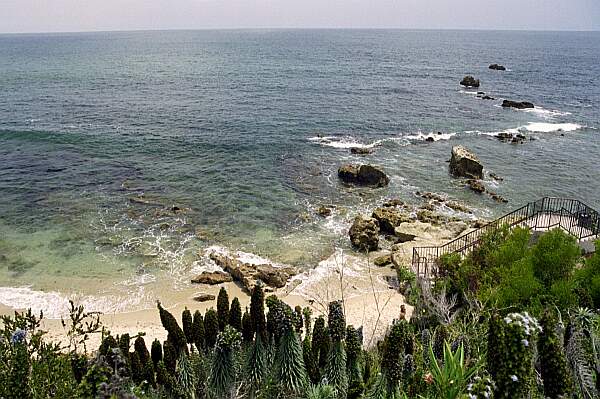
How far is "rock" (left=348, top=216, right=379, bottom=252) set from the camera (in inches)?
1280

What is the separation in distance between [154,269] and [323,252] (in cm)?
1109

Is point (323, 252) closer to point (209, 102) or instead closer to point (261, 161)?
point (261, 161)

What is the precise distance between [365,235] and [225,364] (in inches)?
873

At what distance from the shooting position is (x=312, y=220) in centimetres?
3688

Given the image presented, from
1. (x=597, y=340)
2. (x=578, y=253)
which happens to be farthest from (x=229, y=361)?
(x=578, y=253)

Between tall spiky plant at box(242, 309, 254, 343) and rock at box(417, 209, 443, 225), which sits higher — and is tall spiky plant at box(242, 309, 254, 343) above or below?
above

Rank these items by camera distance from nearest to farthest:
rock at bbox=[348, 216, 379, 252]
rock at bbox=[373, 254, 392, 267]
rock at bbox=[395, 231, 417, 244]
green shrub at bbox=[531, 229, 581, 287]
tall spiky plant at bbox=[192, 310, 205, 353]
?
1. tall spiky plant at bbox=[192, 310, 205, 353]
2. green shrub at bbox=[531, 229, 581, 287]
3. rock at bbox=[373, 254, 392, 267]
4. rock at bbox=[348, 216, 379, 252]
5. rock at bbox=[395, 231, 417, 244]

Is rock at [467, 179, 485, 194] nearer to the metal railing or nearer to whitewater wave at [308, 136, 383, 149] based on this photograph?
the metal railing

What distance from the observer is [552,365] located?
7.35 metres

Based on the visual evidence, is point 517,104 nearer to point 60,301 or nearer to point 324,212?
point 324,212

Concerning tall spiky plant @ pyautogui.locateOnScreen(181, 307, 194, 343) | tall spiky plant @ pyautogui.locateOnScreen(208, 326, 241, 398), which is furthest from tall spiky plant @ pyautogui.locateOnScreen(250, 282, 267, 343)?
tall spiky plant @ pyautogui.locateOnScreen(181, 307, 194, 343)

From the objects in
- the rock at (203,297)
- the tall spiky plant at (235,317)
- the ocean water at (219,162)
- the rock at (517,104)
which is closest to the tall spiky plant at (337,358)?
the tall spiky plant at (235,317)

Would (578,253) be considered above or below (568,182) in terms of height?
above

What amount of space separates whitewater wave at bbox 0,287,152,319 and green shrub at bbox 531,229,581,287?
20.0 metres
